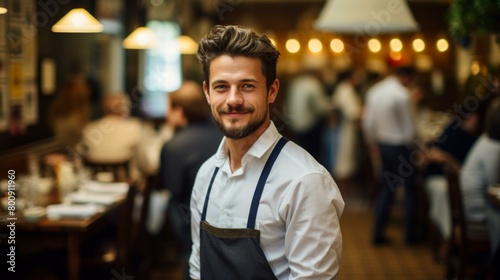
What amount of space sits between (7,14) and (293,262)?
3.62 m

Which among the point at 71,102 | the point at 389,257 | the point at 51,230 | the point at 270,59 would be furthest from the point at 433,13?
the point at 270,59

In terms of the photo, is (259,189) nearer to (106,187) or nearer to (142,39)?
(106,187)

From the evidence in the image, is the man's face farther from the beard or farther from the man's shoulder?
the man's shoulder

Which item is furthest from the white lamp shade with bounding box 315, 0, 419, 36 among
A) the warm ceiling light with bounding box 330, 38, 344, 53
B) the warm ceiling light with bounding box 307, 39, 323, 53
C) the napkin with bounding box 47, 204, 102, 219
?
the warm ceiling light with bounding box 330, 38, 344, 53

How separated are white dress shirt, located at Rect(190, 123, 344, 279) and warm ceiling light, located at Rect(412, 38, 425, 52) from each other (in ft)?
37.6

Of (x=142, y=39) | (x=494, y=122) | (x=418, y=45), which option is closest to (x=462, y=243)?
(x=494, y=122)

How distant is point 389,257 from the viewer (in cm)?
628

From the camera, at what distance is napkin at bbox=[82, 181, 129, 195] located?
491 cm

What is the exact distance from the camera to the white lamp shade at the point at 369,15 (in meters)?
3.17

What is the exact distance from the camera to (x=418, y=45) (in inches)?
512

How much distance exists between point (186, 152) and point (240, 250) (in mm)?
2342

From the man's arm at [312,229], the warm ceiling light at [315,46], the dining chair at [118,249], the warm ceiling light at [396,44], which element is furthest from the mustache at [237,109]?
the warm ceiling light at [396,44]

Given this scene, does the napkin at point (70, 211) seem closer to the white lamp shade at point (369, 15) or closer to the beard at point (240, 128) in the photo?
the white lamp shade at point (369, 15)

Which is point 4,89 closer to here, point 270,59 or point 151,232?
point 151,232
